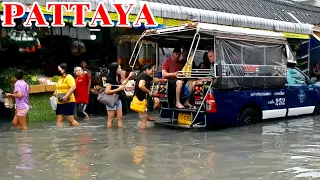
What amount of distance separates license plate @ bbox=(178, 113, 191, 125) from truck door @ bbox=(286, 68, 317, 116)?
10.1 ft

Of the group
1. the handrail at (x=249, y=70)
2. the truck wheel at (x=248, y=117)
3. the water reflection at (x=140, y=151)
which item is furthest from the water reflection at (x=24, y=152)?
the truck wheel at (x=248, y=117)

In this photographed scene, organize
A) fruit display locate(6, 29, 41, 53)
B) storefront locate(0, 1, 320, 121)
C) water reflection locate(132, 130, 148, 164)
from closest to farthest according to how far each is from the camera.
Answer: water reflection locate(132, 130, 148, 164) < fruit display locate(6, 29, 41, 53) < storefront locate(0, 1, 320, 121)

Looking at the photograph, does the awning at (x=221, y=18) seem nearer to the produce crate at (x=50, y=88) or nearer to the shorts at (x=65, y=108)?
the produce crate at (x=50, y=88)

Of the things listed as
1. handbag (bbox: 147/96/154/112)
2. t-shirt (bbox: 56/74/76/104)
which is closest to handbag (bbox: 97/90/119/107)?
t-shirt (bbox: 56/74/76/104)

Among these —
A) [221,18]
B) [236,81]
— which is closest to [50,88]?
[236,81]

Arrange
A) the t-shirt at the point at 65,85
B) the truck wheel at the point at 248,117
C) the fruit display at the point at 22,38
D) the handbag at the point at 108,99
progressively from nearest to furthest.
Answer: the truck wheel at the point at 248,117 < the handbag at the point at 108,99 < the t-shirt at the point at 65,85 < the fruit display at the point at 22,38

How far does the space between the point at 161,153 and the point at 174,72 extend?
3.36m

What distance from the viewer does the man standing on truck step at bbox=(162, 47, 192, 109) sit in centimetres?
1045

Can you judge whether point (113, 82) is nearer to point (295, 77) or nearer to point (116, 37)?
point (295, 77)

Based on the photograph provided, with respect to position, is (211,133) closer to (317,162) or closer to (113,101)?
(113,101)

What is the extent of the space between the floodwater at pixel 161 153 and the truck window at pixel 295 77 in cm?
140

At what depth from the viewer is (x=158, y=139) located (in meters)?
9.54

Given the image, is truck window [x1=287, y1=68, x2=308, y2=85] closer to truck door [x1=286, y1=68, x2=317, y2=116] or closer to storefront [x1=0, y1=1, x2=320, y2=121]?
truck door [x1=286, y1=68, x2=317, y2=116]

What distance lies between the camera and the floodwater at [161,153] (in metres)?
6.59
